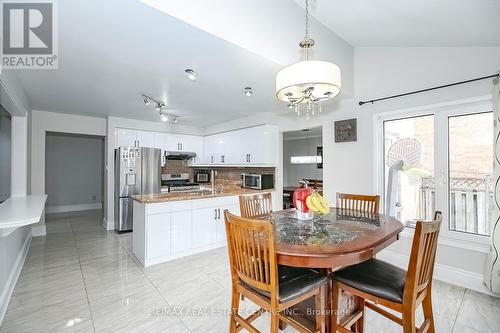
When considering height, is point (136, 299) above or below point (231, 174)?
below

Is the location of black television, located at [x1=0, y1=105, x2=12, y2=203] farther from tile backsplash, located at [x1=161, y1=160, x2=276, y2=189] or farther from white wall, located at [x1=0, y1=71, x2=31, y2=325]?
tile backsplash, located at [x1=161, y1=160, x2=276, y2=189]

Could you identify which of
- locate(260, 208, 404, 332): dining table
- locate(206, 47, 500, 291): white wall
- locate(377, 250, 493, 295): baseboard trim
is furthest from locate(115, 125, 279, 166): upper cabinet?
locate(377, 250, 493, 295): baseboard trim

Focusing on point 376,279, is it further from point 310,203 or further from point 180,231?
point 180,231

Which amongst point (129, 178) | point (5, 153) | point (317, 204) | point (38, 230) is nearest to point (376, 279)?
point (317, 204)

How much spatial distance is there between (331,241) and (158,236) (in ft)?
7.78

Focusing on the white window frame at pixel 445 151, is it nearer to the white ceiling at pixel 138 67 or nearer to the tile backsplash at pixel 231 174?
the white ceiling at pixel 138 67

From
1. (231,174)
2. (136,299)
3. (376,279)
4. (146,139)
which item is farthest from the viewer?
(231,174)

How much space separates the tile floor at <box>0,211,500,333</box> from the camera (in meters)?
1.85

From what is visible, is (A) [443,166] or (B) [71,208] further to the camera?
(B) [71,208]

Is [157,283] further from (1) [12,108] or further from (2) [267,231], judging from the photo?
(1) [12,108]

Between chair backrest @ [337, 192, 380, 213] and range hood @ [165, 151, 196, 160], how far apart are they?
3865 millimetres

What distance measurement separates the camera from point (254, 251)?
4.46 feet

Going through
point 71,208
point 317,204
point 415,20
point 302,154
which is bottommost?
point 71,208

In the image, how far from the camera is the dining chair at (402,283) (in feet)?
4.13
